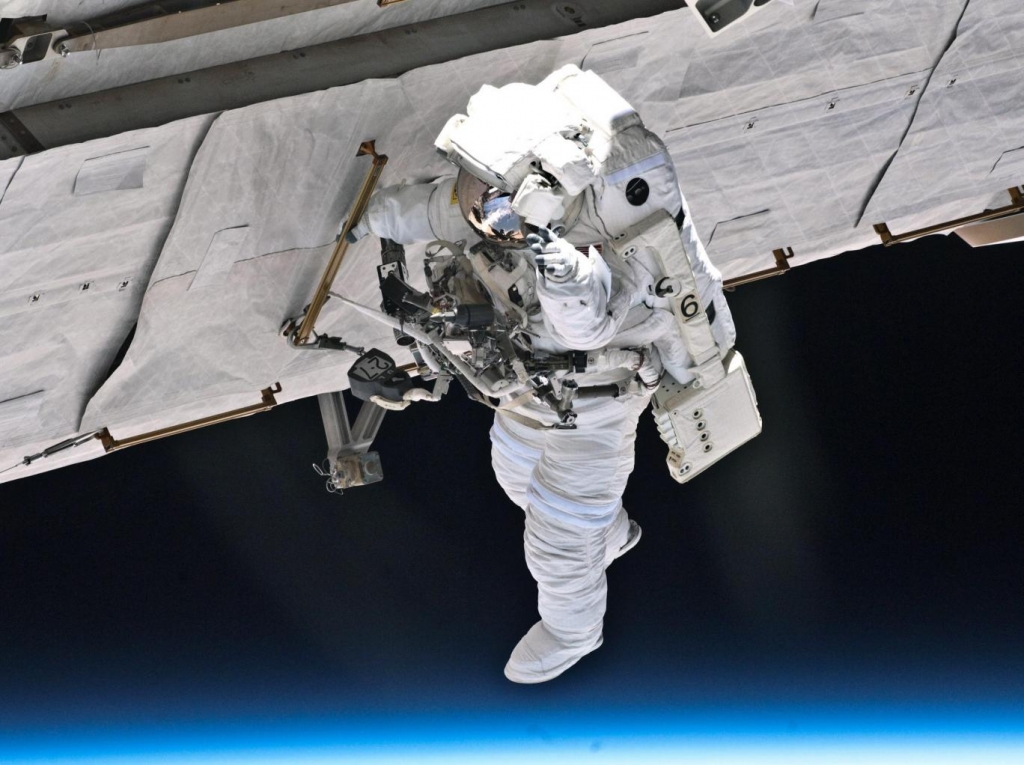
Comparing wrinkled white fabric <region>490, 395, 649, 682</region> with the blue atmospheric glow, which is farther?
the blue atmospheric glow

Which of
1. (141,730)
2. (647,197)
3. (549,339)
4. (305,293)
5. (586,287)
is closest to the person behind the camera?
(586,287)

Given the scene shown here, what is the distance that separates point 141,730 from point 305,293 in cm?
189

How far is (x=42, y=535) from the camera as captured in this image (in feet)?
13.0

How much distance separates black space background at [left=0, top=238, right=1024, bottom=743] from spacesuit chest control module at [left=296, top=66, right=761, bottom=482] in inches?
51.0

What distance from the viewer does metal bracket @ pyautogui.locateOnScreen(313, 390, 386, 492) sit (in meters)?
3.21

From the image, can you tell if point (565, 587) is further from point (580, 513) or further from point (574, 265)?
point (574, 265)

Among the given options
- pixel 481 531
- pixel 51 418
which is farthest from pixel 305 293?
pixel 481 531

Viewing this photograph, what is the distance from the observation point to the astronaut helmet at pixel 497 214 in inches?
89.9

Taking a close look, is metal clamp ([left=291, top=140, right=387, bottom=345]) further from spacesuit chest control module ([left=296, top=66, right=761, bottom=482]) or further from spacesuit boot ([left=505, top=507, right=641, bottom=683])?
spacesuit boot ([left=505, top=507, right=641, bottom=683])

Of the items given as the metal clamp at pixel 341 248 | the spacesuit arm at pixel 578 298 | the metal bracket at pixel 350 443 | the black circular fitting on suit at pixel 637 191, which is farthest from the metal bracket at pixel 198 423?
the black circular fitting on suit at pixel 637 191

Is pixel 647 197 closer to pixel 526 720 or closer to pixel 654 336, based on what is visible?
pixel 654 336

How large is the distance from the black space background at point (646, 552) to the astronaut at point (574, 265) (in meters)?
1.13

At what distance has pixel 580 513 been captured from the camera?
2.80m

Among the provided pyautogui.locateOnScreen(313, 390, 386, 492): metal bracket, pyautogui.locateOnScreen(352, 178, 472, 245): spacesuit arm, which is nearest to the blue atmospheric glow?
pyautogui.locateOnScreen(313, 390, 386, 492): metal bracket
